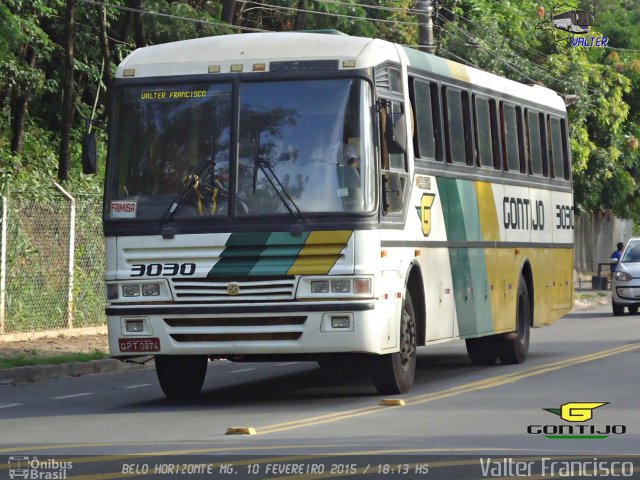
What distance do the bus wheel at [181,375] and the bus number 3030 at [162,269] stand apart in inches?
48.7

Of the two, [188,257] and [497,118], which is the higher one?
[497,118]

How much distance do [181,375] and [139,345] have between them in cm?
123

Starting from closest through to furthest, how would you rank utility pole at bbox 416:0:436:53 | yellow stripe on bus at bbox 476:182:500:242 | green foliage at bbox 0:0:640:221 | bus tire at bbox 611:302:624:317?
1. yellow stripe on bus at bbox 476:182:500:242
2. utility pole at bbox 416:0:436:53
3. green foliage at bbox 0:0:640:221
4. bus tire at bbox 611:302:624:317

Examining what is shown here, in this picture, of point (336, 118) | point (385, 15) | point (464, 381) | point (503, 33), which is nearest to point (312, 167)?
point (336, 118)

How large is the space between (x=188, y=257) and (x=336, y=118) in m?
1.81

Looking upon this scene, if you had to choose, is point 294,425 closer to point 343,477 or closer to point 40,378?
point 343,477

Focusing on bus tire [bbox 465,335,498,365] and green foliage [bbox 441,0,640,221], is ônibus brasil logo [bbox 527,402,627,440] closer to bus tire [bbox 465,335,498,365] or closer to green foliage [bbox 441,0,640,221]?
bus tire [bbox 465,335,498,365]

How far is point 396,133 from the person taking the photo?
1383 centimetres

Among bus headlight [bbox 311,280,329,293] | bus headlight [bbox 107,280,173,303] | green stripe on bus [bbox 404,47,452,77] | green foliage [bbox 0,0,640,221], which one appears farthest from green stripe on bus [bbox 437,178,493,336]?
green foliage [bbox 0,0,640,221]

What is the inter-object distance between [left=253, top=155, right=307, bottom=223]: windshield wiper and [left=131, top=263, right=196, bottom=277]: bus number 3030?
912 millimetres

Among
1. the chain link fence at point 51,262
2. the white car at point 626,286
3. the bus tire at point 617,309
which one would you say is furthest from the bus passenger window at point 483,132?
the bus tire at point 617,309

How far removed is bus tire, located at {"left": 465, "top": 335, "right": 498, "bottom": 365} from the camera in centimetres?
1894

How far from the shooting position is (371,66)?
13.9m

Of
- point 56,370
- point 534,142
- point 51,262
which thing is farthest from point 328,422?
point 51,262
